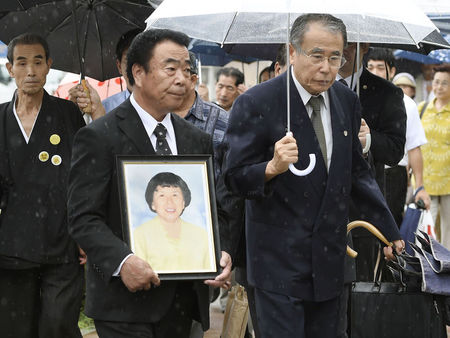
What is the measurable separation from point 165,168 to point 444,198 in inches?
314

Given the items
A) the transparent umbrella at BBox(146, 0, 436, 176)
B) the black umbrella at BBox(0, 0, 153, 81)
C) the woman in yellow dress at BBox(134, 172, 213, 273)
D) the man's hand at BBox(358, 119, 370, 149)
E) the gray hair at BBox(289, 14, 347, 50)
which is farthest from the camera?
the black umbrella at BBox(0, 0, 153, 81)

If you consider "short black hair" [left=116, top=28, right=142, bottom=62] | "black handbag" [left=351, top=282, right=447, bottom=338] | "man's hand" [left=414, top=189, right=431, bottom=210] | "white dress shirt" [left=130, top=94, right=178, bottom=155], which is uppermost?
"short black hair" [left=116, top=28, right=142, bottom=62]

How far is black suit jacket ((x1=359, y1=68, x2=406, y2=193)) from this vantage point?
6766 mm

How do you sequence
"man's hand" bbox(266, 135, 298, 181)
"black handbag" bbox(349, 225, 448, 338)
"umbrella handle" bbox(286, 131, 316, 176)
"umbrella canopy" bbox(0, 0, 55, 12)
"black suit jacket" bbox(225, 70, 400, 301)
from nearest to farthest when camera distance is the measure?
"man's hand" bbox(266, 135, 298, 181) → "umbrella handle" bbox(286, 131, 316, 176) → "black suit jacket" bbox(225, 70, 400, 301) → "black handbag" bbox(349, 225, 448, 338) → "umbrella canopy" bbox(0, 0, 55, 12)

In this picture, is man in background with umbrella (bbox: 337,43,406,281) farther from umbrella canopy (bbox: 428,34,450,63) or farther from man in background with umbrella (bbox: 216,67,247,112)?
umbrella canopy (bbox: 428,34,450,63)

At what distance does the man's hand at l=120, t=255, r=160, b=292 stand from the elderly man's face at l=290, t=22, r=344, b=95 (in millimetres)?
1493

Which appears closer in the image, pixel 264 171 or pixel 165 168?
pixel 165 168

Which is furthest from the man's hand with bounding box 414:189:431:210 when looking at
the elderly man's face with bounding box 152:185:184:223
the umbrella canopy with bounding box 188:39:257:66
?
the elderly man's face with bounding box 152:185:184:223

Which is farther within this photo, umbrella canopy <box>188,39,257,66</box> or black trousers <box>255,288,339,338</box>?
umbrella canopy <box>188,39,257,66</box>

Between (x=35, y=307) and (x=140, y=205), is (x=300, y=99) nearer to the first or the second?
(x=140, y=205)

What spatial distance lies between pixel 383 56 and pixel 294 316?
4.34 meters

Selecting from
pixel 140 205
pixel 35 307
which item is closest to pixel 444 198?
pixel 35 307

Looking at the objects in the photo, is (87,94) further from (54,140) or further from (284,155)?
(284,155)

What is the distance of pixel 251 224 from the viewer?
212 inches
